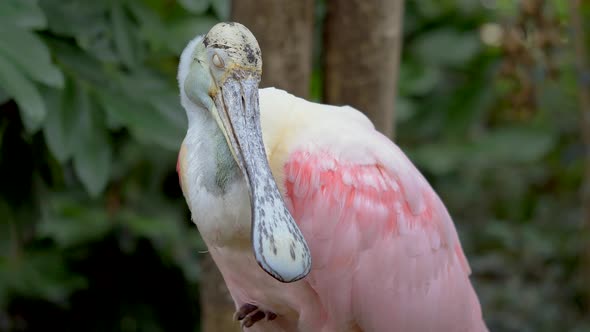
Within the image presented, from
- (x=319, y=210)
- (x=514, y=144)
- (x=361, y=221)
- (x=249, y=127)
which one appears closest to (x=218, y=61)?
(x=249, y=127)

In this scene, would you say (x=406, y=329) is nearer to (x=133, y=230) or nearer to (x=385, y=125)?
(x=385, y=125)

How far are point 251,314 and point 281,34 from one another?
91 cm

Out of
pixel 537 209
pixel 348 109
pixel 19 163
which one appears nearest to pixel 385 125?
pixel 348 109

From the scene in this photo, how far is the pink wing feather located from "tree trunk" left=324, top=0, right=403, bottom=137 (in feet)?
2.17

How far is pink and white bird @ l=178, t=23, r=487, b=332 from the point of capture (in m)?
2.38

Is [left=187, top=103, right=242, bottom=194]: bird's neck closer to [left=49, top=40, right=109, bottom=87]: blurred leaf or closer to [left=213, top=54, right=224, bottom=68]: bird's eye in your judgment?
[left=213, top=54, right=224, bottom=68]: bird's eye

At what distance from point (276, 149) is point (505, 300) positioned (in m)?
2.56

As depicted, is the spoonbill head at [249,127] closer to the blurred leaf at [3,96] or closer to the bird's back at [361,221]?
the bird's back at [361,221]

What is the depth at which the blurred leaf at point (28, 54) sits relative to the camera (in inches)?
110

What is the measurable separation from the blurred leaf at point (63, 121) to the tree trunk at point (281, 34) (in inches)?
21.6

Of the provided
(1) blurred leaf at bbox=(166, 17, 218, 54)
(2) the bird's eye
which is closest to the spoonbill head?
(2) the bird's eye

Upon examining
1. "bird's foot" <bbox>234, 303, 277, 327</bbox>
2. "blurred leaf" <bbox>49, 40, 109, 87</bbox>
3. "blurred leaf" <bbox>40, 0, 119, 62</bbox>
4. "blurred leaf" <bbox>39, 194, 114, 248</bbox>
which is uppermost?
"blurred leaf" <bbox>40, 0, 119, 62</bbox>

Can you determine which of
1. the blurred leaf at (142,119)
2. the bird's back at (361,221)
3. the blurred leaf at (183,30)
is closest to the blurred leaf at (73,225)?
the blurred leaf at (183,30)

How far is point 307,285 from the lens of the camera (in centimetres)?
271
